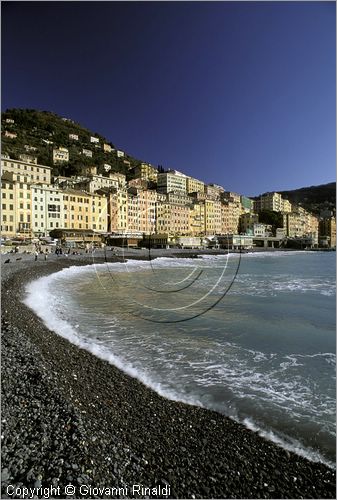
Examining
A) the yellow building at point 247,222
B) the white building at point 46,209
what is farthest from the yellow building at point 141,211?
the yellow building at point 247,222

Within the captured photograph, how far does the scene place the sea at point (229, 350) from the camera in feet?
17.7

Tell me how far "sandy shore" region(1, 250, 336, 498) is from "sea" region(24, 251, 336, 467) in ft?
1.72

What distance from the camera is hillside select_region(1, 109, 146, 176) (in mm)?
84750

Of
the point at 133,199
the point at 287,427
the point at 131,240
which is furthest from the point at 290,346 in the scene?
the point at 133,199

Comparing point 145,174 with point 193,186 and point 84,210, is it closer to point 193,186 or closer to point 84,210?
point 193,186

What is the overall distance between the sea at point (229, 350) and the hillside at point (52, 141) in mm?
70799

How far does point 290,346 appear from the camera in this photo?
911cm

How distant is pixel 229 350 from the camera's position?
8.51 m

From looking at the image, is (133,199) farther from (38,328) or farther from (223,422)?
(223,422)

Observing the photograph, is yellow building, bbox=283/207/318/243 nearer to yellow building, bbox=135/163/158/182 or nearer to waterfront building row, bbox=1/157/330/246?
waterfront building row, bbox=1/157/330/246

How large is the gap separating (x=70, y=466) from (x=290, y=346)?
727 centimetres

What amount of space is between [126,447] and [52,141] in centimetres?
11912

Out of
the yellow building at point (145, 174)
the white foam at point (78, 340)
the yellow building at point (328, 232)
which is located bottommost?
the white foam at point (78, 340)

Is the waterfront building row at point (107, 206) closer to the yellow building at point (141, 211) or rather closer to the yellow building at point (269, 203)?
the yellow building at point (141, 211)
